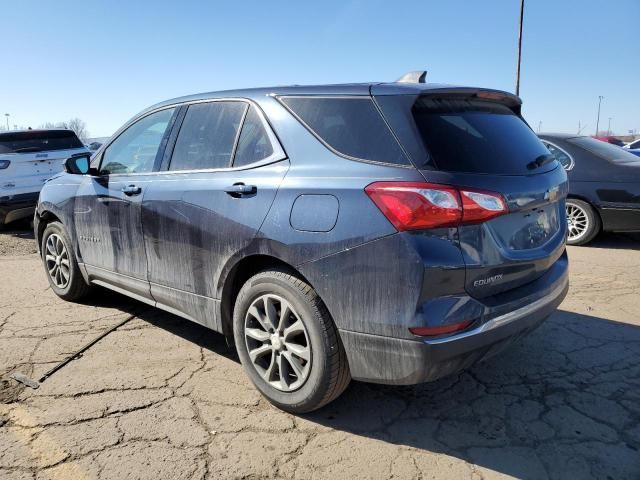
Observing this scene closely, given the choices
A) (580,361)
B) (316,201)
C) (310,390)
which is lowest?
(580,361)

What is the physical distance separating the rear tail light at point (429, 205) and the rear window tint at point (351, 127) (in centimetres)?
17

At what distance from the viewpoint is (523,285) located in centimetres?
266

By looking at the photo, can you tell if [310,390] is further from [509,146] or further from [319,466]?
[509,146]

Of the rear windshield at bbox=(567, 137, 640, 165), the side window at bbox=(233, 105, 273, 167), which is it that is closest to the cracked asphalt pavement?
the side window at bbox=(233, 105, 273, 167)

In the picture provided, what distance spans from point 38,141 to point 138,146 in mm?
5933

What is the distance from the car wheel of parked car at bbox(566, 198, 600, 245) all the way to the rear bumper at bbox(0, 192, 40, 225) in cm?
795

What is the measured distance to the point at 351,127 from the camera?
8.63ft

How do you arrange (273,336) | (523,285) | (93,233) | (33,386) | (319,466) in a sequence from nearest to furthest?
(319,466) → (523,285) → (273,336) → (33,386) → (93,233)

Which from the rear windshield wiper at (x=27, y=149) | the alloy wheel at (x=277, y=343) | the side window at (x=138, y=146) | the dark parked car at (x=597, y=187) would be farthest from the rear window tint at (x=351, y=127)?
the rear windshield wiper at (x=27, y=149)

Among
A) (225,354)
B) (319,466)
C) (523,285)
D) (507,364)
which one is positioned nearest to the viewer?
(319,466)

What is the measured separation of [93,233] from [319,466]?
8.94 feet

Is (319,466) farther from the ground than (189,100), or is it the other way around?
(189,100)

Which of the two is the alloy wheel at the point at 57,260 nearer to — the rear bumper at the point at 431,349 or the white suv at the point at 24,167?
the rear bumper at the point at 431,349

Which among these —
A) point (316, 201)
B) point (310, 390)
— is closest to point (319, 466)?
point (310, 390)
